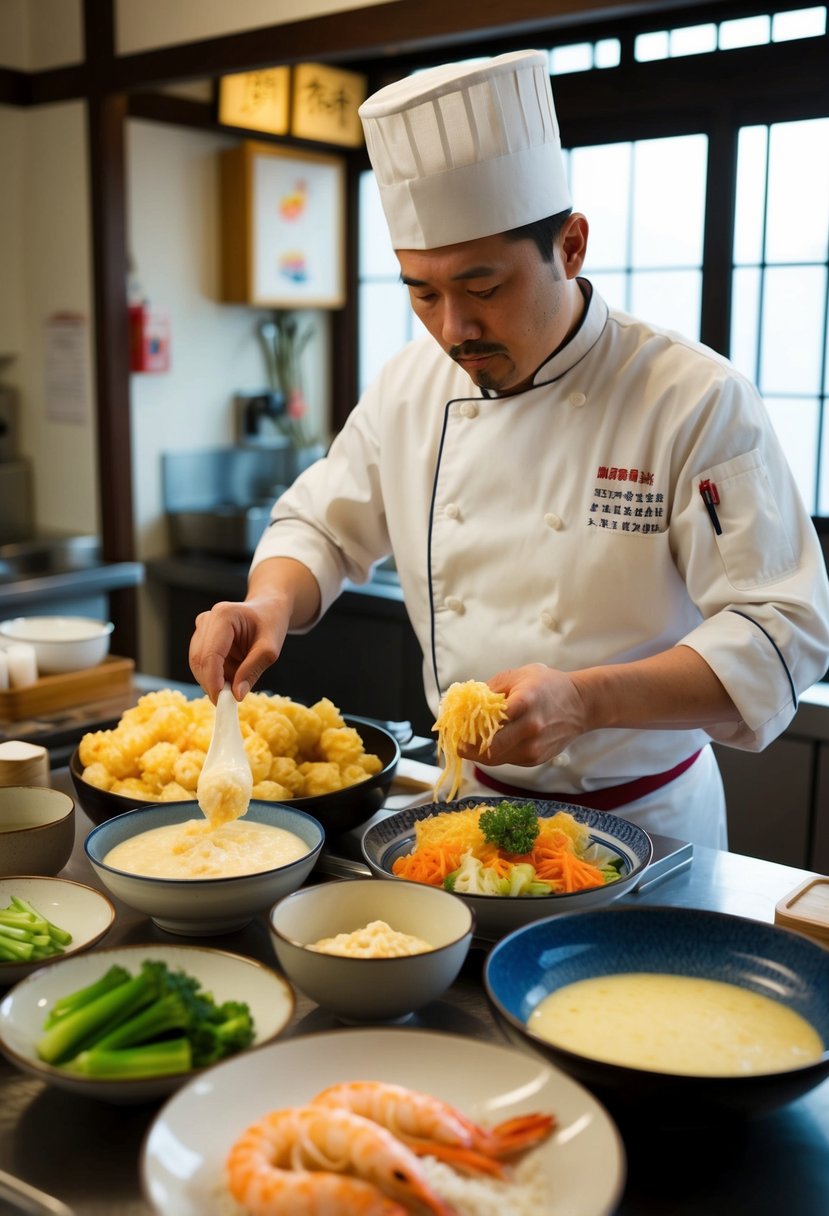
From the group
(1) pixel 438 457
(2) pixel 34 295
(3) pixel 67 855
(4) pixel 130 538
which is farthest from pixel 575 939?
(2) pixel 34 295

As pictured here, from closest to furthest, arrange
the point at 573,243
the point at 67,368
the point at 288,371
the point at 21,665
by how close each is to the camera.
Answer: the point at 573,243 < the point at 21,665 < the point at 67,368 < the point at 288,371

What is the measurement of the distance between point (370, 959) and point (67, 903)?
42 cm

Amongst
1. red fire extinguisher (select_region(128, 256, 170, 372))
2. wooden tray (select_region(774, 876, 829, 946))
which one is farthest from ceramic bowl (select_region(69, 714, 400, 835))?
red fire extinguisher (select_region(128, 256, 170, 372))

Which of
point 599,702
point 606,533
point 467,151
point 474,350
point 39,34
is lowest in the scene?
point 599,702

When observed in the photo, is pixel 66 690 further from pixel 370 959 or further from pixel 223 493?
pixel 223 493

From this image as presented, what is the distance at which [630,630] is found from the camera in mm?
1942

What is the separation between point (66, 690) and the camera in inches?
99.8

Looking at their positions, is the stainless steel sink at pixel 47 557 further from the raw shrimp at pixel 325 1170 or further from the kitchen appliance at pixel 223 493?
the raw shrimp at pixel 325 1170

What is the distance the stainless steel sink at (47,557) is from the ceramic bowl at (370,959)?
130 inches

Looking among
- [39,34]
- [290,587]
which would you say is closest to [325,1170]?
[290,587]

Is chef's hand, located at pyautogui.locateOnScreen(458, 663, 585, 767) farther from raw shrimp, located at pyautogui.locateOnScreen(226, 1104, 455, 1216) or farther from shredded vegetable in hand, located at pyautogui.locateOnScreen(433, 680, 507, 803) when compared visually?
raw shrimp, located at pyautogui.locateOnScreen(226, 1104, 455, 1216)

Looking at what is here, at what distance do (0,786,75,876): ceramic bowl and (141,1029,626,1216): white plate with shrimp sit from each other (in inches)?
23.1

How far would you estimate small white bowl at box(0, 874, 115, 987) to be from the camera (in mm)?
1311

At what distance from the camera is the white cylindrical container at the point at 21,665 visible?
2436 millimetres
